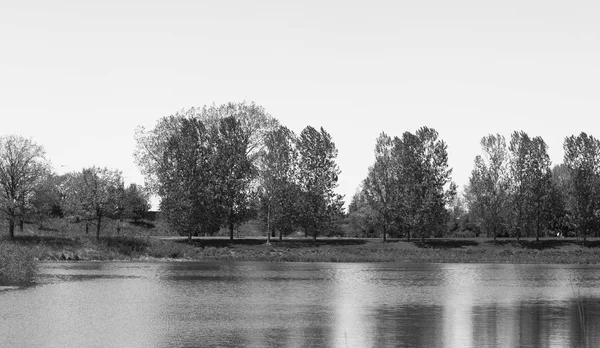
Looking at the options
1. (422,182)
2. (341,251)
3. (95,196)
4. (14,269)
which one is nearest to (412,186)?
(422,182)

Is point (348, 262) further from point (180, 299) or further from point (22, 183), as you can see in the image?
point (180, 299)

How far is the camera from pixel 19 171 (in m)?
110

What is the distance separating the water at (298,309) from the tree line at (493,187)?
133 feet

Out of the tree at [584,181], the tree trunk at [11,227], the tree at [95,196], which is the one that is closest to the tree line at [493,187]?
the tree at [584,181]

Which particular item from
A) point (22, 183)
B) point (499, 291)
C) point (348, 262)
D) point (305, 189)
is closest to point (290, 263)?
point (348, 262)

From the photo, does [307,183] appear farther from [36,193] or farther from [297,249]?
[36,193]

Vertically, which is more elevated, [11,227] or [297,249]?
[11,227]

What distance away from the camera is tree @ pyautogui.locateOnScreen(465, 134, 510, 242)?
126 m

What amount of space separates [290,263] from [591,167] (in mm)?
51420

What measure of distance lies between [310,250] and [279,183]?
11.3 meters

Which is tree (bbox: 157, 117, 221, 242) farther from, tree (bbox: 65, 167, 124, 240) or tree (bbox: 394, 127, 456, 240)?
tree (bbox: 394, 127, 456, 240)

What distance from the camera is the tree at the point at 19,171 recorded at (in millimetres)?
108812

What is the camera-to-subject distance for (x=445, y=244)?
121m

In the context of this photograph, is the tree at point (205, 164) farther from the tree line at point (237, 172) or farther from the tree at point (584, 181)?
the tree at point (584, 181)
